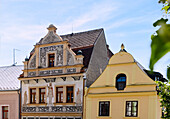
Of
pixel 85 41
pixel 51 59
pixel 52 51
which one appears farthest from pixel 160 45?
pixel 85 41

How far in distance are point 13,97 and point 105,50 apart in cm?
826

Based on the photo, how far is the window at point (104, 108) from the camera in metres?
16.5

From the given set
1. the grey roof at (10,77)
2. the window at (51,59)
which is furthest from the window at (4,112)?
the window at (51,59)

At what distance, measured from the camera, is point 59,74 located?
1816cm

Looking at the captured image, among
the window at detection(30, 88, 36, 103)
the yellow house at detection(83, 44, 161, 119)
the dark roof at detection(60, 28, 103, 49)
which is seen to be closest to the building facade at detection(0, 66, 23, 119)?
the window at detection(30, 88, 36, 103)

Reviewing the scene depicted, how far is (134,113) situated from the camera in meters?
15.6

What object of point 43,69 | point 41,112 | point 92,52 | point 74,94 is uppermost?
point 92,52

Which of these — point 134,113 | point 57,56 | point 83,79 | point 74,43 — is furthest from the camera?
point 74,43

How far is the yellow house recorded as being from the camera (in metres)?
15.2

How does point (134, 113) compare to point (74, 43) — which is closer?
point (134, 113)

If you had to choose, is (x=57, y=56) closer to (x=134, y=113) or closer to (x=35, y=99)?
(x=35, y=99)

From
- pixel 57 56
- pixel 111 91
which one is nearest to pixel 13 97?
pixel 57 56

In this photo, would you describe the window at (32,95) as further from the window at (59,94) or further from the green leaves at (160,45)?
the green leaves at (160,45)

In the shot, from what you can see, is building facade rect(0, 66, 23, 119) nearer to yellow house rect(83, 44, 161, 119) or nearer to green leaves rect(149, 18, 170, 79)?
yellow house rect(83, 44, 161, 119)
